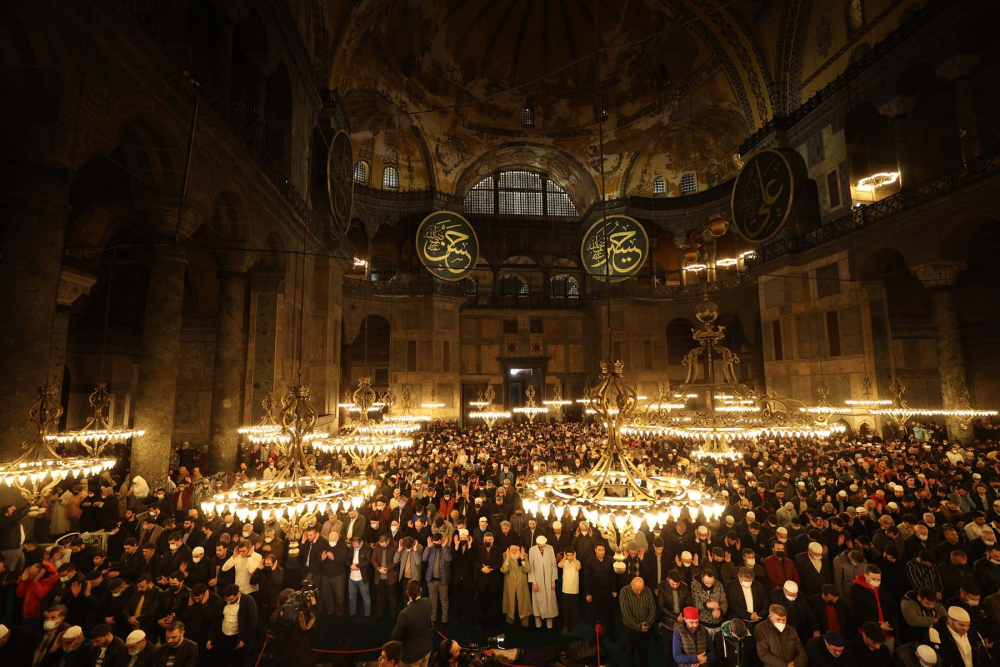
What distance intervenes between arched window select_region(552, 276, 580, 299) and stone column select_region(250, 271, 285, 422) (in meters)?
15.9

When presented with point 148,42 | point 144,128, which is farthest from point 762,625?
point 144,128

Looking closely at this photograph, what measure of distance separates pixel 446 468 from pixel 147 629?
19.8ft

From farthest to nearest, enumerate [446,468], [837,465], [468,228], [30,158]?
[468,228] < [446,468] < [837,465] < [30,158]

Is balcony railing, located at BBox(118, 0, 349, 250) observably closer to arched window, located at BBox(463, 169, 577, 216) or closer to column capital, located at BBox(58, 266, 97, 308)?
column capital, located at BBox(58, 266, 97, 308)

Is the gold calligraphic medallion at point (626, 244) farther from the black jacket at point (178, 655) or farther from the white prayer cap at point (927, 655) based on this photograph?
the black jacket at point (178, 655)

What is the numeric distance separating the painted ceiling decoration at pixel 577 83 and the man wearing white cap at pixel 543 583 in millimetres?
12821

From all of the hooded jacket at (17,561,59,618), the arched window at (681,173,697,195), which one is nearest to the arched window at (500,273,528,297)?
the arched window at (681,173,697,195)

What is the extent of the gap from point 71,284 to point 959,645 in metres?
12.8

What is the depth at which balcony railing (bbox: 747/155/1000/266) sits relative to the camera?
32.0ft

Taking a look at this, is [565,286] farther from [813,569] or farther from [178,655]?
[178,655]

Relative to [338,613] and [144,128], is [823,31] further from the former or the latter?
[338,613]

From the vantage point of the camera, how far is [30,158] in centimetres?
432

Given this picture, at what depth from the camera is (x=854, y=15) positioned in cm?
A: 1286

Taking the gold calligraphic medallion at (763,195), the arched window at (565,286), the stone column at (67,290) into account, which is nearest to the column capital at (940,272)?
the gold calligraphic medallion at (763,195)
